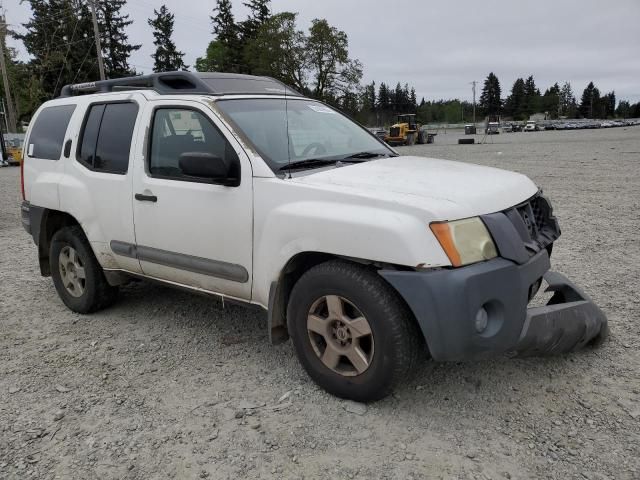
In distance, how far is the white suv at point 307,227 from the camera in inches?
106

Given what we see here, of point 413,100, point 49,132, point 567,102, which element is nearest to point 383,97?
point 413,100

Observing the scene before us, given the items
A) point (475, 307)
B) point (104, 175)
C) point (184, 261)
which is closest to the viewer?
point (475, 307)

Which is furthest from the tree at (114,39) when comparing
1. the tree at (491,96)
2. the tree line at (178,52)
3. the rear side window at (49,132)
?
the tree at (491,96)

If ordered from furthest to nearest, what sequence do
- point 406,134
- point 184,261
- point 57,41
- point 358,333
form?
1. point 57,41
2. point 406,134
3. point 184,261
4. point 358,333

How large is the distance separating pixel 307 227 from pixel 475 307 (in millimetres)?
1006

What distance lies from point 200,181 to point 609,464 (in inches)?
111

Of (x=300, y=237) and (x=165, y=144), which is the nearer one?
(x=300, y=237)

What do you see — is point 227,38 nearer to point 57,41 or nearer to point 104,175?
point 57,41

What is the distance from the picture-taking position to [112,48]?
59.0m

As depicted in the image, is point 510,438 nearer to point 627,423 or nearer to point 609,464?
point 609,464

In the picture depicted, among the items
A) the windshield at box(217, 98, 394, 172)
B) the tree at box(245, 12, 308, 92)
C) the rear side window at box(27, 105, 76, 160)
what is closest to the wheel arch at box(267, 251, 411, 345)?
the windshield at box(217, 98, 394, 172)

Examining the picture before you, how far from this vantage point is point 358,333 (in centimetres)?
295

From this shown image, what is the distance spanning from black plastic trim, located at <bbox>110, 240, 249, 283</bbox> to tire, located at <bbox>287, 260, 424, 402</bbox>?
1.58 ft

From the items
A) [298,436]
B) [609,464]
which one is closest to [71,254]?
[298,436]
